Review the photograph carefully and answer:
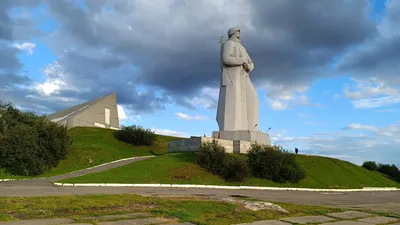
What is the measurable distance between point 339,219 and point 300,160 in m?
23.8

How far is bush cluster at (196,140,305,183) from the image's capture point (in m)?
22.2

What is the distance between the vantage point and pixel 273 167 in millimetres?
23953

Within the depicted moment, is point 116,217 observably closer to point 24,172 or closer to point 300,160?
point 24,172

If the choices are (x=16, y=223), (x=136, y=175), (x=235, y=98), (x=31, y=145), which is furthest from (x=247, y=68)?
(x=16, y=223)

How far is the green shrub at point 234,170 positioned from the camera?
72.2 ft

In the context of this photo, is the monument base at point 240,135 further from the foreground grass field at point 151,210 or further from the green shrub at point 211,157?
the foreground grass field at point 151,210

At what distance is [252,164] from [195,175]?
4957 mm

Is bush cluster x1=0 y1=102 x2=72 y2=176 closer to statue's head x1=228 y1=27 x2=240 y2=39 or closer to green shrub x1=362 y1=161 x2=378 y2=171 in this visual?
statue's head x1=228 y1=27 x2=240 y2=39

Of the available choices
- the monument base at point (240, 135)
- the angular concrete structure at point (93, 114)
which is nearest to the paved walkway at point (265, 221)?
the monument base at point (240, 135)

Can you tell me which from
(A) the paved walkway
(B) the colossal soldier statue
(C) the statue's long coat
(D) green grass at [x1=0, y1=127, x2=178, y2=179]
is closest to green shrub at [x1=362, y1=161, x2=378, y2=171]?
(B) the colossal soldier statue

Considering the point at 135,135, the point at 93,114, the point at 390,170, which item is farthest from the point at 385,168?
the point at 93,114

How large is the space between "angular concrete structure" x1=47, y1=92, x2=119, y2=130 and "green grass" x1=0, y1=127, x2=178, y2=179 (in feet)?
10.6

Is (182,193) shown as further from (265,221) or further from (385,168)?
(385,168)

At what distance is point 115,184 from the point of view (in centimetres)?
1673
